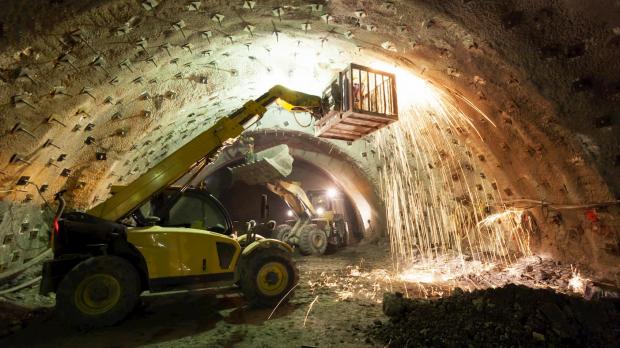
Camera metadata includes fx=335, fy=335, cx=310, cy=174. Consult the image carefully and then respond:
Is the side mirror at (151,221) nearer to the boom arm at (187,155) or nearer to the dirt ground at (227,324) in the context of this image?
the boom arm at (187,155)

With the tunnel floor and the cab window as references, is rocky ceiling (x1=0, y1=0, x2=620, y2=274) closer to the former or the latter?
the tunnel floor

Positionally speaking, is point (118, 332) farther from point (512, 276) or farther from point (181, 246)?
point (512, 276)

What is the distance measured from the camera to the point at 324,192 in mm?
14555

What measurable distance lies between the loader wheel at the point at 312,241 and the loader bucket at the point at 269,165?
2.07 m

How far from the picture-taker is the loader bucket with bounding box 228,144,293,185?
1102cm

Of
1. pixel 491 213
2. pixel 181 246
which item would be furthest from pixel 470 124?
pixel 181 246

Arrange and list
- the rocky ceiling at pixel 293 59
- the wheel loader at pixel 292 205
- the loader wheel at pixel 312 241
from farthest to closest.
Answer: the loader wheel at pixel 312 241 → the wheel loader at pixel 292 205 → the rocky ceiling at pixel 293 59

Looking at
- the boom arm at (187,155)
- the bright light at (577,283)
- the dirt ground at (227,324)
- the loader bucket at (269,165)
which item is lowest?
the dirt ground at (227,324)

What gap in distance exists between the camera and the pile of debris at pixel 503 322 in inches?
123

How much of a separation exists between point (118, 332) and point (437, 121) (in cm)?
628

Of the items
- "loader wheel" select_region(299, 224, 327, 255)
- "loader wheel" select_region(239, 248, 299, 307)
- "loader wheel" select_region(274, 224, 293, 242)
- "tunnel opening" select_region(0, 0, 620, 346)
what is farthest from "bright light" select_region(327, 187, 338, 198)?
"loader wheel" select_region(239, 248, 299, 307)

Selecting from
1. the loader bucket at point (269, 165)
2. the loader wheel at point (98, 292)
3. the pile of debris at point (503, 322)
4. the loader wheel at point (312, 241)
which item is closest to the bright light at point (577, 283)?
the pile of debris at point (503, 322)

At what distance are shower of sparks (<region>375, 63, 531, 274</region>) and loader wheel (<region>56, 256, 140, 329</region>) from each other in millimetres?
5143

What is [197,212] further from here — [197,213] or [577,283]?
[577,283]
